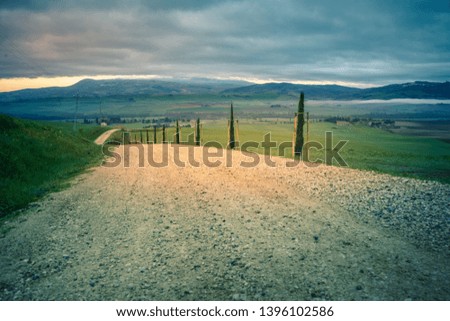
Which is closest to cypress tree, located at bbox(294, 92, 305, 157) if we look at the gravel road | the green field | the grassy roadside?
the green field

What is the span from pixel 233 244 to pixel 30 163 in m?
16.7

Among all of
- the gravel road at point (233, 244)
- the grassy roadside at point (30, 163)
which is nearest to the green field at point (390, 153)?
the gravel road at point (233, 244)

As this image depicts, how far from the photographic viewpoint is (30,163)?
19.3 meters

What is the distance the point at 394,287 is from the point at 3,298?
739cm

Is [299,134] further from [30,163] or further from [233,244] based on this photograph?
[233,244]

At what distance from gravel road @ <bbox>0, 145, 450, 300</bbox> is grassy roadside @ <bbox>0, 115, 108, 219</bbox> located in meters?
1.62

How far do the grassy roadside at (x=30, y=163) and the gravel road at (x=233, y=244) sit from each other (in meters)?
1.62

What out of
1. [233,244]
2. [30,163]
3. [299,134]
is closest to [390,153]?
[299,134]

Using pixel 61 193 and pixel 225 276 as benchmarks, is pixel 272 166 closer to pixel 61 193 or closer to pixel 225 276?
pixel 61 193

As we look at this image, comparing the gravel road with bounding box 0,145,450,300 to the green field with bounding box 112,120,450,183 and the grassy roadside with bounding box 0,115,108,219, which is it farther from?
the green field with bounding box 112,120,450,183
